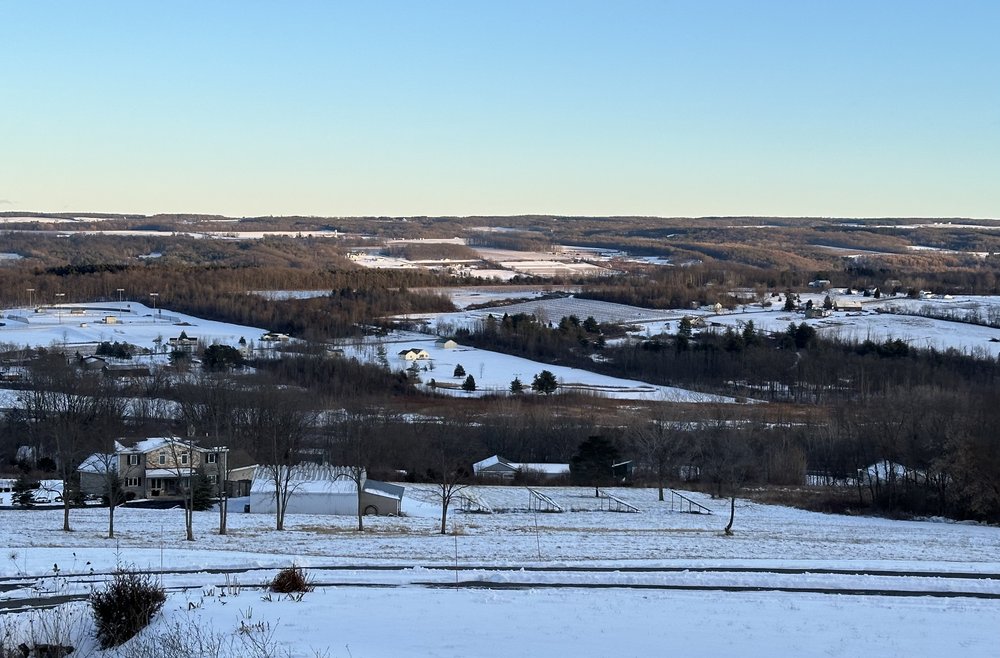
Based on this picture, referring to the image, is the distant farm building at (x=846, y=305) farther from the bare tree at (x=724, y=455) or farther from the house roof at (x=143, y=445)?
the house roof at (x=143, y=445)

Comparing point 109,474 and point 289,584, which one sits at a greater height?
point 289,584

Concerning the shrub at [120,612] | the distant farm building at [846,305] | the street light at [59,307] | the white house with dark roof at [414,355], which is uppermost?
the shrub at [120,612]

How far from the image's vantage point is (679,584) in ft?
40.2

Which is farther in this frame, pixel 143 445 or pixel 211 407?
pixel 211 407

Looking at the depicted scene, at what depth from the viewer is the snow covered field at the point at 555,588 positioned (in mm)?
9227

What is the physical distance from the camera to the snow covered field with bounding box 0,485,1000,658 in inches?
363

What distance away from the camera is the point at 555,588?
1166 cm

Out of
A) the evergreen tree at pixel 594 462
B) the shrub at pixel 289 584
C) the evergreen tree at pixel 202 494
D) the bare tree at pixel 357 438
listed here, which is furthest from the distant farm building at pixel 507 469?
the shrub at pixel 289 584

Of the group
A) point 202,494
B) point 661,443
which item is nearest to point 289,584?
point 202,494

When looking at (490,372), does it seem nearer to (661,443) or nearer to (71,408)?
(661,443)

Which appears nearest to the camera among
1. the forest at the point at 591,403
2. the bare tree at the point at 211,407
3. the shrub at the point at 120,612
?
the shrub at the point at 120,612

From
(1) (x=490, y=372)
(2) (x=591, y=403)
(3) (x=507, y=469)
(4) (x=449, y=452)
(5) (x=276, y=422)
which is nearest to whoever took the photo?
(5) (x=276, y=422)

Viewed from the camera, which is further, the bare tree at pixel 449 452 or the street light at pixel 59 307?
the street light at pixel 59 307

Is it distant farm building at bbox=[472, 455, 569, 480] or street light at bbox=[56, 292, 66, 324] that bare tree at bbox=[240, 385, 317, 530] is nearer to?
distant farm building at bbox=[472, 455, 569, 480]
